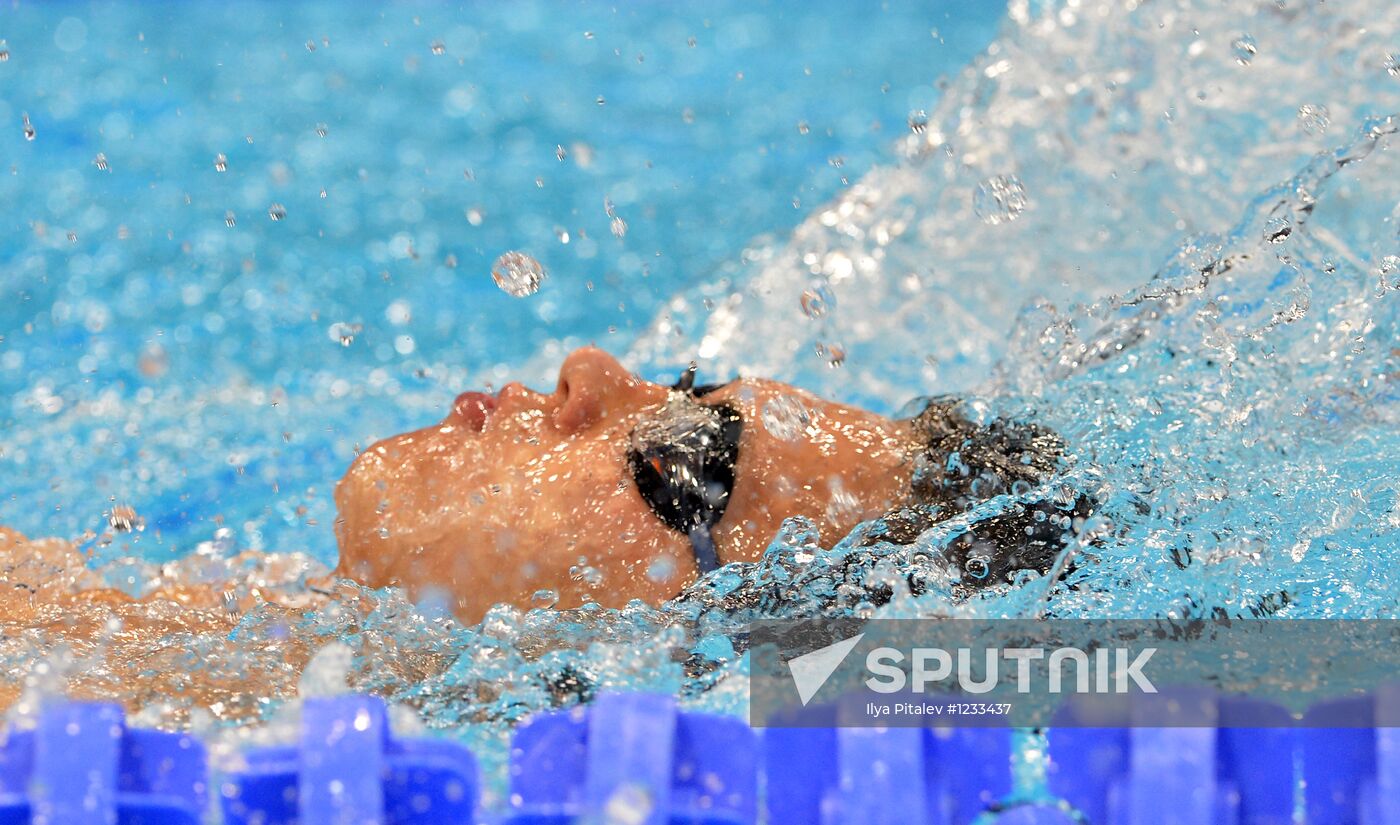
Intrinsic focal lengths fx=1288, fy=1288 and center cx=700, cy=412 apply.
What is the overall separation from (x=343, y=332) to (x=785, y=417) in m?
1.56

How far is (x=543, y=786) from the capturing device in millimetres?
739

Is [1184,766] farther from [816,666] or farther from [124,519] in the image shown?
[124,519]

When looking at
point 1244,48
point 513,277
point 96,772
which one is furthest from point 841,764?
point 1244,48

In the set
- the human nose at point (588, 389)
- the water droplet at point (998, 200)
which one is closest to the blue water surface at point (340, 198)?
the water droplet at point (998, 200)

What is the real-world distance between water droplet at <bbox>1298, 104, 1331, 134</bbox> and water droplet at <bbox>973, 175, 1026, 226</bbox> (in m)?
0.44

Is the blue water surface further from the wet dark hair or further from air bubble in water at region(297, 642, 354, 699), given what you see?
air bubble in water at region(297, 642, 354, 699)

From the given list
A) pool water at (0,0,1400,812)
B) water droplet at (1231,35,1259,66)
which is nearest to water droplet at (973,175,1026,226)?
pool water at (0,0,1400,812)

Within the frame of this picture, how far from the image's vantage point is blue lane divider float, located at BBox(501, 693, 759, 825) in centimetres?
71

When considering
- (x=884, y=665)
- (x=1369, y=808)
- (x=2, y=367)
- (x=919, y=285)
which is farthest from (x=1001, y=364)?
(x=2, y=367)

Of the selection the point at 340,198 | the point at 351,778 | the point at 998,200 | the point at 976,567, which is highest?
the point at 340,198

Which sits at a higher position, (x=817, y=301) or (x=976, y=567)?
(x=817, y=301)

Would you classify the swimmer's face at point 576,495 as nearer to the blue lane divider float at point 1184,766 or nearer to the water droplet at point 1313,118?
the blue lane divider float at point 1184,766

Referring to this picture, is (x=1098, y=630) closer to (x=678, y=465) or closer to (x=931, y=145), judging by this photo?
(x=678, y=465)

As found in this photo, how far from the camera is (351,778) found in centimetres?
70
